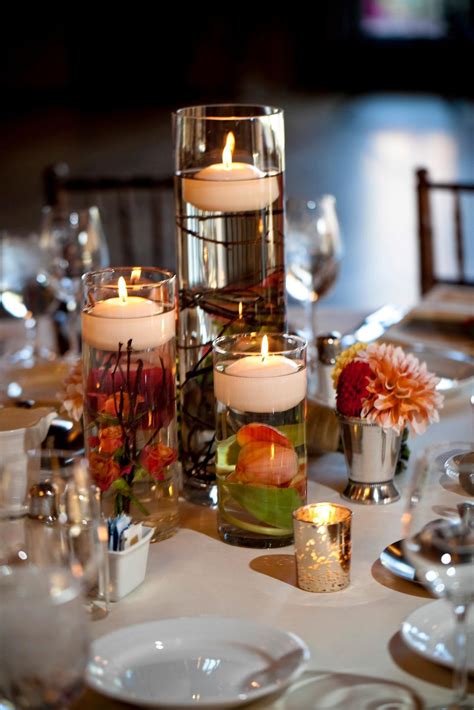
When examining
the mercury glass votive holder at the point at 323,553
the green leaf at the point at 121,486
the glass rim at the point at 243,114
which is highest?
the glass rim at the point at 243,114

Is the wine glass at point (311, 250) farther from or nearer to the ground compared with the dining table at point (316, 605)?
Result: farther from the ground

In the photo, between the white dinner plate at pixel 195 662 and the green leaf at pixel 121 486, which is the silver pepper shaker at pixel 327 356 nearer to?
the green leaf at pixel 121 486

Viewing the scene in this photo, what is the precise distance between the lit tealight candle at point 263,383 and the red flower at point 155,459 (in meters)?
0.07

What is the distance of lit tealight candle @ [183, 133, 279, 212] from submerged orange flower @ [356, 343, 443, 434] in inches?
8.0

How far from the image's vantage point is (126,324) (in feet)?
3.28

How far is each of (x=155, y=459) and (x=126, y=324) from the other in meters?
0.13

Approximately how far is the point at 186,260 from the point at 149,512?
27 cm

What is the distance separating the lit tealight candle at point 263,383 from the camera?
3.20ft

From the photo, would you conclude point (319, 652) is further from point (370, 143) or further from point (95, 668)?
point (370, 143)

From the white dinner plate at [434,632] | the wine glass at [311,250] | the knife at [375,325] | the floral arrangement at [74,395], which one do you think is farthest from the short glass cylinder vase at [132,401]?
the wine glass at [311,250]

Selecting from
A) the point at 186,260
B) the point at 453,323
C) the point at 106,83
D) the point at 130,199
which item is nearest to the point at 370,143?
the point at 106,83

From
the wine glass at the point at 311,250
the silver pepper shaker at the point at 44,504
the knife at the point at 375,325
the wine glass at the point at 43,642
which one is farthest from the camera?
the wine glass at the point at 311,250

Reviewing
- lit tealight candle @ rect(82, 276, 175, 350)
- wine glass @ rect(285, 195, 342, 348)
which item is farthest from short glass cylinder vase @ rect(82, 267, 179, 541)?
wine glass @ rect(285, 195, 342, 348)

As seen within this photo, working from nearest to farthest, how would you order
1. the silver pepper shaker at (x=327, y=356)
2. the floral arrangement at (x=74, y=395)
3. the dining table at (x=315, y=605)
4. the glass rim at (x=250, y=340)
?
the dining table at (x=315, y=605)
the glass rim at (x=250, y=340)
the floral arrangement at (x=74, y=395)
the silver pepper shaker at (x=327, y=356)
